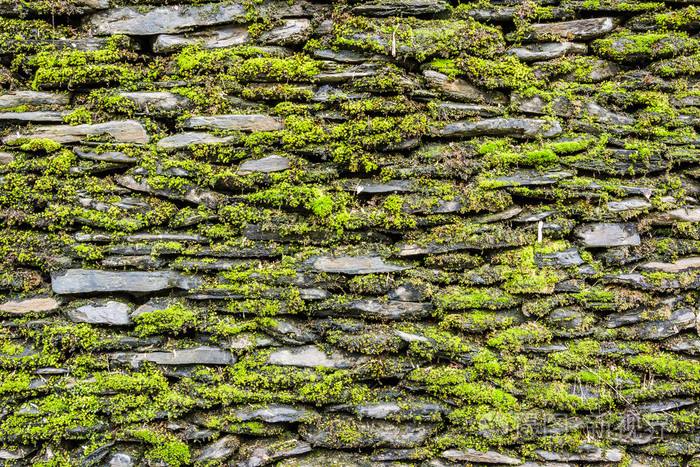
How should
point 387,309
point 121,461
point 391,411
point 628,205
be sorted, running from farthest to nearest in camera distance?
1. point 628,205
2. point 387,309
3. point 391,411
4. point 121,461

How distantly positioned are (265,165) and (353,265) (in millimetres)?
1105

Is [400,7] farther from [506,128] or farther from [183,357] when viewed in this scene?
[183,357]

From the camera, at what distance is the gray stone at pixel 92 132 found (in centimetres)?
378

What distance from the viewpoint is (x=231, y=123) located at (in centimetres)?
382

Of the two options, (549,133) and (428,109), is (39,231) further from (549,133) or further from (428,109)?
(549,133)

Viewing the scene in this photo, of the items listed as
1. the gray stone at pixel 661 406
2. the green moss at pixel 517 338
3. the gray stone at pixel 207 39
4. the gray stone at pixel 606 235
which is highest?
the gray stone at pixel 207 39

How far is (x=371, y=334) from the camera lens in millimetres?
3648

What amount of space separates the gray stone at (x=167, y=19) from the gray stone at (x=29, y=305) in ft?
7.44

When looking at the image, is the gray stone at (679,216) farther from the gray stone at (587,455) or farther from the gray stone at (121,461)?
the gray stone at (121,461)

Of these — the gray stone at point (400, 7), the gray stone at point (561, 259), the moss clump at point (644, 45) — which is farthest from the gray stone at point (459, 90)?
the gray stone at point (561, 259)

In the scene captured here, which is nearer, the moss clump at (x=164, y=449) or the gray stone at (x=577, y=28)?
the moss clump at (x=164, y=449)

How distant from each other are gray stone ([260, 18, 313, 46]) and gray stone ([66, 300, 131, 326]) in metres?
2.52

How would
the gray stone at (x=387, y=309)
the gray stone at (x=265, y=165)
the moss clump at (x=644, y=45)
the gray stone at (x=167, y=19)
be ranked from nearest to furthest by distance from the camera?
1. the gray stone at (x=387, y=309)
2. the gray stone at (x=265, y=165)
3. the gray stone at (x=167, y=19)
4. the moss clump at (x=644, y=45)

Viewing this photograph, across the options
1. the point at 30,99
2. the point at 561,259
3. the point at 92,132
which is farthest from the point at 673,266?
the point at 30,99
